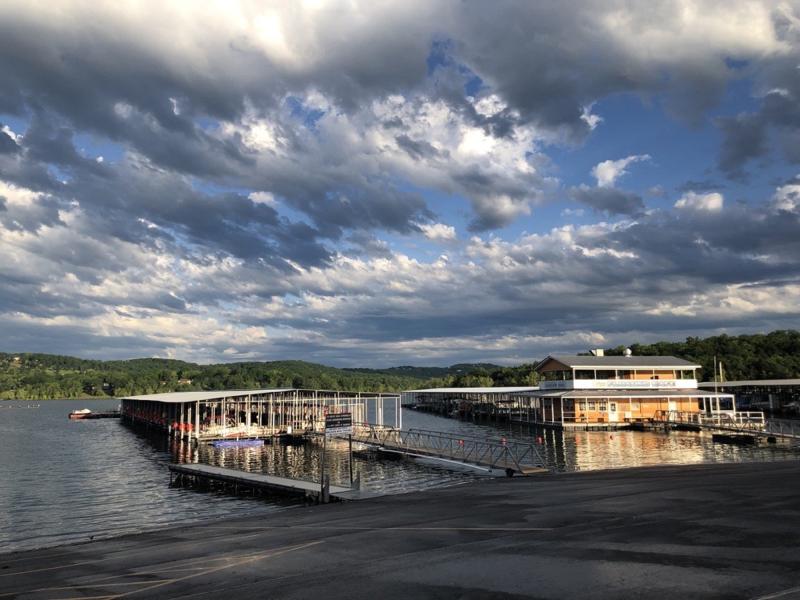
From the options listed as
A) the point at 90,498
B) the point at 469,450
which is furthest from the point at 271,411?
the point at 90,498

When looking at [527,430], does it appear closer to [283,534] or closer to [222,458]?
[222,458]

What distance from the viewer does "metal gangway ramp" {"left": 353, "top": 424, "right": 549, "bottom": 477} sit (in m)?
42.1

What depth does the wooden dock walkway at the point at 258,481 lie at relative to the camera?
113 ft

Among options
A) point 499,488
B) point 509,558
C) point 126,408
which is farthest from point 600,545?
point 126,408

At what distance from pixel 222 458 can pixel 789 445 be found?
5778cm

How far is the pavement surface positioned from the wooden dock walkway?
697 centimetres

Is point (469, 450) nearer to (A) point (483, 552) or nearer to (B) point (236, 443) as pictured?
(B) point (236, 443)

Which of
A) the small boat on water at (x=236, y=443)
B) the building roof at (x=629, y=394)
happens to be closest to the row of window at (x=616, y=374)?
the building roof at (x=629, y=394)

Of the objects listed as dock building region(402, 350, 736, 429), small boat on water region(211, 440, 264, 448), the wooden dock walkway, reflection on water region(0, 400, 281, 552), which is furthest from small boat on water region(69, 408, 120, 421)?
the wooden dock walkway

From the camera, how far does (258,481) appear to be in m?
41.1

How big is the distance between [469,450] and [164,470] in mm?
29077

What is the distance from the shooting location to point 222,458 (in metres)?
62.3

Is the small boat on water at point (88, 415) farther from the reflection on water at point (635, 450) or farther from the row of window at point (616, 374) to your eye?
the row of window at point (616, 374)

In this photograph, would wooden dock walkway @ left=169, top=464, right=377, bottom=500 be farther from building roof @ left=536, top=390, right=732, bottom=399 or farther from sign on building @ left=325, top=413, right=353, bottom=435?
building roof @ left=536, top=390, right=732, bottom=399
